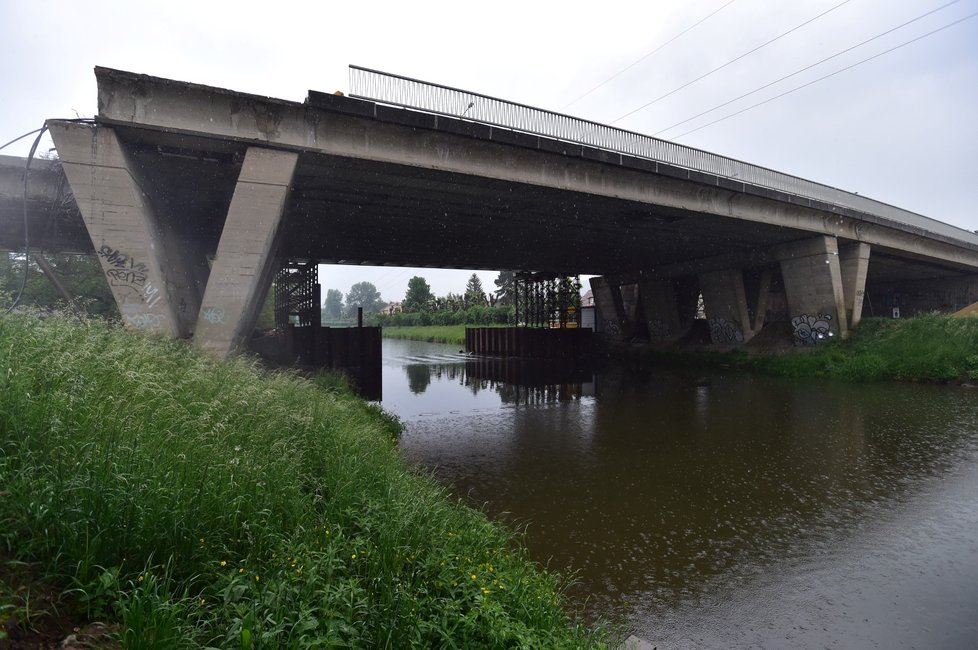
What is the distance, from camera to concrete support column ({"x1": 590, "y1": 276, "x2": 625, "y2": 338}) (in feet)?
116

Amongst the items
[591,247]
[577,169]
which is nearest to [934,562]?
[577,169]

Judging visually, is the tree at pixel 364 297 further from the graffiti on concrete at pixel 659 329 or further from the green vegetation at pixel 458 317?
the graffiti on concrete at pixel 659 329

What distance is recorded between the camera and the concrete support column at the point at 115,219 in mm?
9867

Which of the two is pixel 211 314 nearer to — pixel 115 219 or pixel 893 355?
pixel 115 219

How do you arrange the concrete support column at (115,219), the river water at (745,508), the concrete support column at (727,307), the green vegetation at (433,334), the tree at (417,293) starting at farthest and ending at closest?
the tree at (417,293), the green vegetation at (433,334), the concrete support column at (727,307), the concrete support column at (115,219), the river water at (745,508)

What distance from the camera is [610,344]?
35.4m

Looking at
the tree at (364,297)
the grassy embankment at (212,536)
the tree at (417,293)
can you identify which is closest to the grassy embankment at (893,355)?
the grassy embankment at (212,536)

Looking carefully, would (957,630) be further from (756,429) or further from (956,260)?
(956,260)

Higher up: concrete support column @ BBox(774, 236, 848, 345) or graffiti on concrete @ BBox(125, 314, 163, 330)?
concrete support column @ BBox(774, 236, 848, 345)

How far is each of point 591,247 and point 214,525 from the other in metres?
23.4

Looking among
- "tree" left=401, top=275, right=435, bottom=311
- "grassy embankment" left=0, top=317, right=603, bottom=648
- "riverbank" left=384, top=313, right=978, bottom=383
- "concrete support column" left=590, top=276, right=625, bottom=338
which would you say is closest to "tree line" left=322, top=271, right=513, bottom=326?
"tree" left=401, top=275, right=435, bottom=311

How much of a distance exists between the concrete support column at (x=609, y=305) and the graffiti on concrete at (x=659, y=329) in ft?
10.9

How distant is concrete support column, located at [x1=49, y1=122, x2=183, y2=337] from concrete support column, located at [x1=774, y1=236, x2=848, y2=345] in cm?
2502

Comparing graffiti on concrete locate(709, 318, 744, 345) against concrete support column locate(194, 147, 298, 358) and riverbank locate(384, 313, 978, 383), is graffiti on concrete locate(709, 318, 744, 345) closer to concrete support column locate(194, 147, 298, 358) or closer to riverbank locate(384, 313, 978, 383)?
riverbank locate(384, 313, 978, 383)
